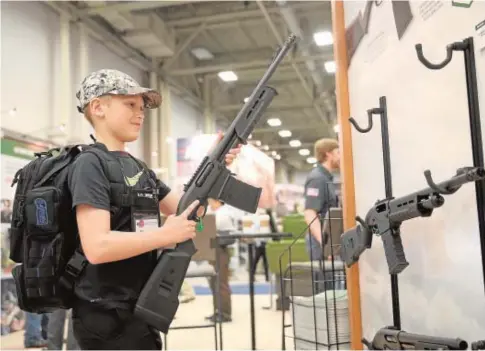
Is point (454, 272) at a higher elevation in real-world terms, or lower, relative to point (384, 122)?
lower

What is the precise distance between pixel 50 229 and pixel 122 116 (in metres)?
0.37

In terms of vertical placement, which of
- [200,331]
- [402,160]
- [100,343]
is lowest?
[200,331]

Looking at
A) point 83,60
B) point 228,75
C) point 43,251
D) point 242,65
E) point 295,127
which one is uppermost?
point 295,127

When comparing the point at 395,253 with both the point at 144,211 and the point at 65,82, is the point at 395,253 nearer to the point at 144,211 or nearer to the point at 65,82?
the point at 144,211

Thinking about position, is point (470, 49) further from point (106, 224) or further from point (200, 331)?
point (200, 331)

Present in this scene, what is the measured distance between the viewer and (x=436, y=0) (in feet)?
4.25

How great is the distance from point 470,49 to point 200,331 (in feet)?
12.6

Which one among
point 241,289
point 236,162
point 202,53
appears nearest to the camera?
point 236,162

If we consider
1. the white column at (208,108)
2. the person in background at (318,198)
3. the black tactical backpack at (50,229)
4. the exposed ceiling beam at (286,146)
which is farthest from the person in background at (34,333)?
the exposed ceiling beam at (286,146)

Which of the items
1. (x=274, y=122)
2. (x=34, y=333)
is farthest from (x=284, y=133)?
(x=34, y=333)

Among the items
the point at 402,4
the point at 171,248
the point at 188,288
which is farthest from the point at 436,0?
the point at 188,288

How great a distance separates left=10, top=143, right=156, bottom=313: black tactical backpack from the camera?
132 centimetres

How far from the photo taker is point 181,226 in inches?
54.7

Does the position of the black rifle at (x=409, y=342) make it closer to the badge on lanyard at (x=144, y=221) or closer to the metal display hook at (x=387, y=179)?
the metal display hook at (x=387, y=179)
